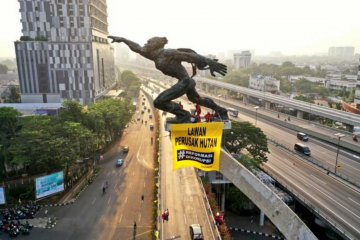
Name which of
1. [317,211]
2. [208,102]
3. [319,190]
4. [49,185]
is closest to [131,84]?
[49,185]

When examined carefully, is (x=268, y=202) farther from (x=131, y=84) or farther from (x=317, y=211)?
(x=131, y=84)

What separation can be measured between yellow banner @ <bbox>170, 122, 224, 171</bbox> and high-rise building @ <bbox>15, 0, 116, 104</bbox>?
217 feet

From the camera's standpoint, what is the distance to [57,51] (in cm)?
7288

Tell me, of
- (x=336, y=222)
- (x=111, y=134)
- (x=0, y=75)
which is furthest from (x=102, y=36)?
(x=0, y=75)

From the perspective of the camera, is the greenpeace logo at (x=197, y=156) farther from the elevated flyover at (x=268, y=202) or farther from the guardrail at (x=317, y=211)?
the guardrail at (x=317, y=211)

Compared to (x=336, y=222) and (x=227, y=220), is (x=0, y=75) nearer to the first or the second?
(x=227, y=220)

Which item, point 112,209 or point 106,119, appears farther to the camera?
point 106,119

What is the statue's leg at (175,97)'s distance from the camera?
15.1 m

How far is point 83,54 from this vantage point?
2913 inches

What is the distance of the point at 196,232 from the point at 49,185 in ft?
63.2

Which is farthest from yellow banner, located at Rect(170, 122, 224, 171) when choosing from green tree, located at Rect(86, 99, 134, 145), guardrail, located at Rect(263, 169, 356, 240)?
green tree, located at Rect(86, 99, 134, 145)

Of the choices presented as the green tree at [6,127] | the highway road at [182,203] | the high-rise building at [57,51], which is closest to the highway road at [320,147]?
the highway road at [182,203]

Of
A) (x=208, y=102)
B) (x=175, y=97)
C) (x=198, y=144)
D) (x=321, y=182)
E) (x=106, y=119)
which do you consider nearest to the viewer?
(x=198, y=144)

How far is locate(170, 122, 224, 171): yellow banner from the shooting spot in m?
14.2
